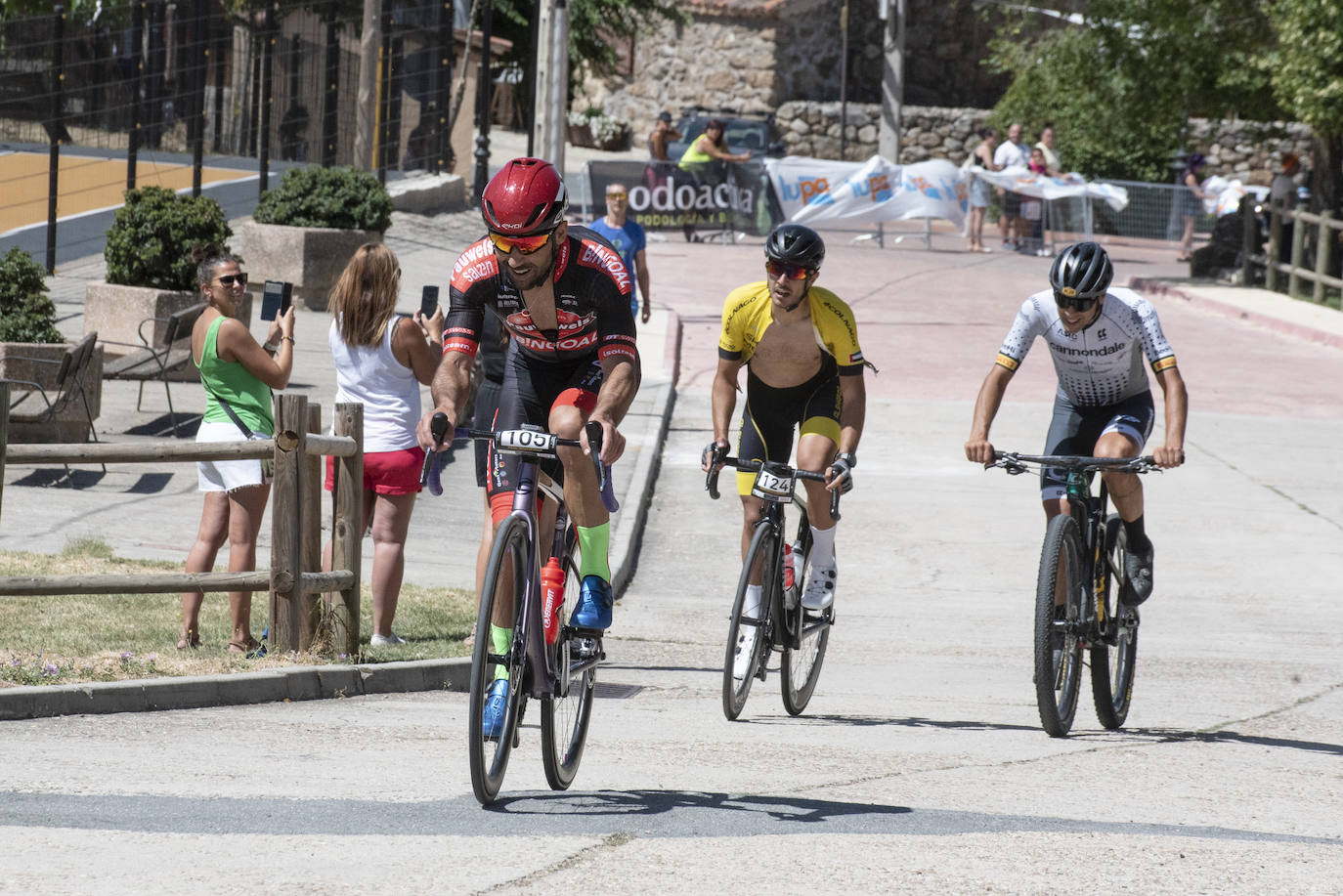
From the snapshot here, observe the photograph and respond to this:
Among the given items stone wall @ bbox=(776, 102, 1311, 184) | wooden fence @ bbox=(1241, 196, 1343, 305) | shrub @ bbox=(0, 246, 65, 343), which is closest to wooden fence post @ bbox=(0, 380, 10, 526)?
shrub @ bbox=(0, 246, 65, 343)

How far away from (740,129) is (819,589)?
37.6 m

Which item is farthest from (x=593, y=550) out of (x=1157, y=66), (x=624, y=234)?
(x=1157, y=66)

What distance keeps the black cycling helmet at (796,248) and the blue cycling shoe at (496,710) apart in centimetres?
267

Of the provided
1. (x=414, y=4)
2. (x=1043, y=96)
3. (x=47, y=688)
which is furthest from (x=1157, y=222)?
(x=47, y=688)

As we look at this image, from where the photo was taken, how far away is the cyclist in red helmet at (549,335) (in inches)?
215

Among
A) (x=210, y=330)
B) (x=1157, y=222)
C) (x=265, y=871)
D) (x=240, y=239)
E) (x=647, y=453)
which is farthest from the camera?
(x=1157, y=222)

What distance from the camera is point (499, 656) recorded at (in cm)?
539

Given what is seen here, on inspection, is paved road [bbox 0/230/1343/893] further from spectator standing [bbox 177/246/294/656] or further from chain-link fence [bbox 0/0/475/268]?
chain-link fence [bbox 0/0/475/268]

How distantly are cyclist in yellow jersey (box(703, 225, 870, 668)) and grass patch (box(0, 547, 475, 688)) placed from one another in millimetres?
1724

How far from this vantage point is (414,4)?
2595 cm

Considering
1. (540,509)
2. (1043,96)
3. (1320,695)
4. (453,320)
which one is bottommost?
(1320,695)

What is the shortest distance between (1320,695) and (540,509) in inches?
186

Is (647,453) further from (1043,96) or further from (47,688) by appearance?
(1043,96)

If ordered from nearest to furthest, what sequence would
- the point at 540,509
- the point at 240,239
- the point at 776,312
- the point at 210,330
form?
1. the point at 540,509
2. the point at 776,312
3. the point at 210,330
4. the point at 240,239
